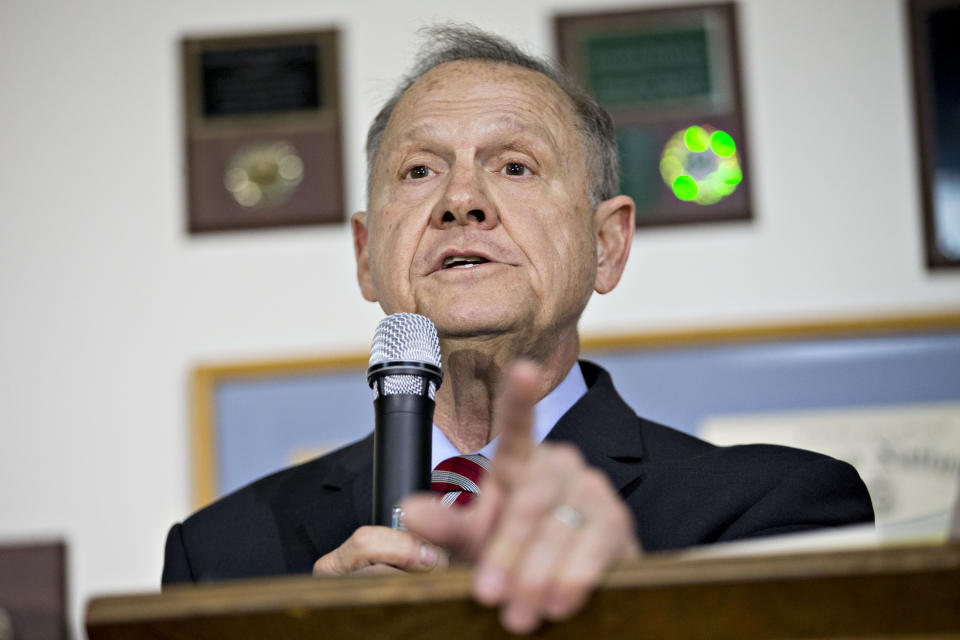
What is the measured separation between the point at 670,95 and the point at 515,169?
1.24 m

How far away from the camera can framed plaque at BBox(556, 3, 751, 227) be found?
2627 mm

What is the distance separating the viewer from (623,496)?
1421 millimetres

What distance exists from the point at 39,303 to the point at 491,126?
5.13 ft

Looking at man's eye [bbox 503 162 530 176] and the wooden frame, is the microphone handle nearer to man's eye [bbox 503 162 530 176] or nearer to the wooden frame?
man's eye [bbox 503 162 530 176]

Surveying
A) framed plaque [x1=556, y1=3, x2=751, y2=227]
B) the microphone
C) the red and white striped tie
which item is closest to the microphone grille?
the microphone

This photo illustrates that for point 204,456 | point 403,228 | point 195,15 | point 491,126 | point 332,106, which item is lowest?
point 204,456

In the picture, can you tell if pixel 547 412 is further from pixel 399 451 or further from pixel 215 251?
pixel 215 251

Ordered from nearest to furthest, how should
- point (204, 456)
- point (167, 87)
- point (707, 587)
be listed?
1. point (707, 587)
2. point (204, 456)
3. point (167, 87)

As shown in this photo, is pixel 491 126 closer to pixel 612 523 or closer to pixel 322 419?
A: pixel 612 523

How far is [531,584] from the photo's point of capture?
0.60 m

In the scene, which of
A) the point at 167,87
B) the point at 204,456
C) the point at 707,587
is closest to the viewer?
the point at 707,587

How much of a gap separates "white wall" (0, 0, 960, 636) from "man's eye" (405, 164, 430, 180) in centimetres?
108

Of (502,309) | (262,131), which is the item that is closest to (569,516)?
(502,309)

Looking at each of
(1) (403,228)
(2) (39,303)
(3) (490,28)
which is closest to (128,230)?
(2) (39,303)
